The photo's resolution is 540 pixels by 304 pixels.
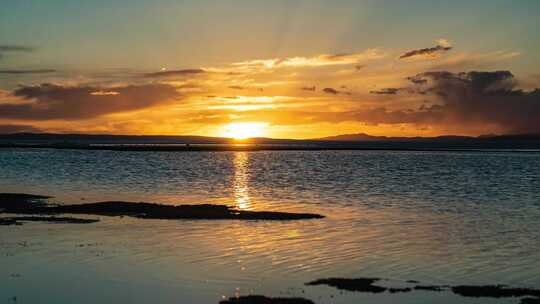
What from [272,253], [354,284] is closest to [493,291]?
[354,284]

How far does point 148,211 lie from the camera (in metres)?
44.1

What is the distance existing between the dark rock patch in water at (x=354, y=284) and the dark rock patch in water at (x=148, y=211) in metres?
18.4

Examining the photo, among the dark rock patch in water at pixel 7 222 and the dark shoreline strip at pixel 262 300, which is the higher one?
the dark rock patch in water at pixel 7 222

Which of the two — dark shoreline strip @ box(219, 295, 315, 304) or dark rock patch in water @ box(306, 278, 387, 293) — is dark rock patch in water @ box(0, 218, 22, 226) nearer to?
dark shoreline strip @ box(219, 295, 315, 304)

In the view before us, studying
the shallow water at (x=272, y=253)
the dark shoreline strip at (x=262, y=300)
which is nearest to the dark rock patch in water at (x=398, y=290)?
the shallow water at (x=272, y=253)

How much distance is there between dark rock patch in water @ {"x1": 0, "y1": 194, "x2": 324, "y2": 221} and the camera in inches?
1647

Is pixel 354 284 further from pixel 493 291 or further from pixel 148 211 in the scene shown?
pixel 148 211

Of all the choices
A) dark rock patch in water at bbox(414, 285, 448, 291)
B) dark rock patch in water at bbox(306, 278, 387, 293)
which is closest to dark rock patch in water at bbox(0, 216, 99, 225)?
dark rock patch in water at bbox(306, 278, 387, 293)

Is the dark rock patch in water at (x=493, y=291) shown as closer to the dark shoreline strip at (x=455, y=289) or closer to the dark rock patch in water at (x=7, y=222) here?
the dark shoreline strip at (x=455, y=289)

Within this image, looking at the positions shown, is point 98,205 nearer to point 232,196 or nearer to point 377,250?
point 232,196

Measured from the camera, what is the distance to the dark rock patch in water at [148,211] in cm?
4184

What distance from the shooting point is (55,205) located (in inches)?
1854

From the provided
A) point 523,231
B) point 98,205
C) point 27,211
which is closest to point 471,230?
point 523,231

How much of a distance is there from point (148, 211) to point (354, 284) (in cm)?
2495
